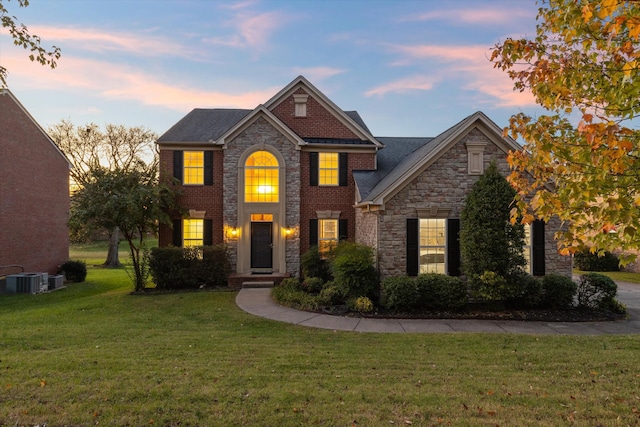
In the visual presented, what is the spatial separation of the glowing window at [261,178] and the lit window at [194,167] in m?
2.14

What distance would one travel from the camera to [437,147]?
10469 mm

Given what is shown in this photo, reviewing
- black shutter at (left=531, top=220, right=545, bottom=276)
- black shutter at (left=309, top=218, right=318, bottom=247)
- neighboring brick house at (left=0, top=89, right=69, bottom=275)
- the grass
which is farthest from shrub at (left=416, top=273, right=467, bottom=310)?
neighboring brick house at (left=0, top=89, right=69, bottom=275)

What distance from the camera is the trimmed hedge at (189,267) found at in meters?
13.7

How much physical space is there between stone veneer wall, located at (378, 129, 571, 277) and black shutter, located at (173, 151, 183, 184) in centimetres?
970

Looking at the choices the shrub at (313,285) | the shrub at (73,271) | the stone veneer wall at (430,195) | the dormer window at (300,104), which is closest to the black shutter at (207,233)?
the shrub at (313,285)

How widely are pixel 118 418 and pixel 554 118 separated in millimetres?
6706

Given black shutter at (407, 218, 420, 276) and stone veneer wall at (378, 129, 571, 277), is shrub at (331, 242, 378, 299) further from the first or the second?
black shutter at (407, 218, 420, 276)

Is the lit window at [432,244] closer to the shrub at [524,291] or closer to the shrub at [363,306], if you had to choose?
the shrub at [524,291]

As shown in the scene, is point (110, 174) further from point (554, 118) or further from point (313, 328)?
point (554, 118)

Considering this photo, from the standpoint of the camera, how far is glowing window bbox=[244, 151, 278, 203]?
49.5 ft

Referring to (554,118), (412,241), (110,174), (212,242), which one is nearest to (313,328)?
(412,241)

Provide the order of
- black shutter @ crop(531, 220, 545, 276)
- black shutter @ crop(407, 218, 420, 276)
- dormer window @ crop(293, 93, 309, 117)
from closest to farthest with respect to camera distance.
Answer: black shutter @ crop(531, 220, 545, 276) → black shutter @ crop(407, 218, 420, 276) → dormer window @ crop(293, 93, 309, 117)

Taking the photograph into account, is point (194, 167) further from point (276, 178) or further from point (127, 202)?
point (276, 178)

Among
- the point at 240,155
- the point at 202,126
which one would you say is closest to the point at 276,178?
the point at 240,155
